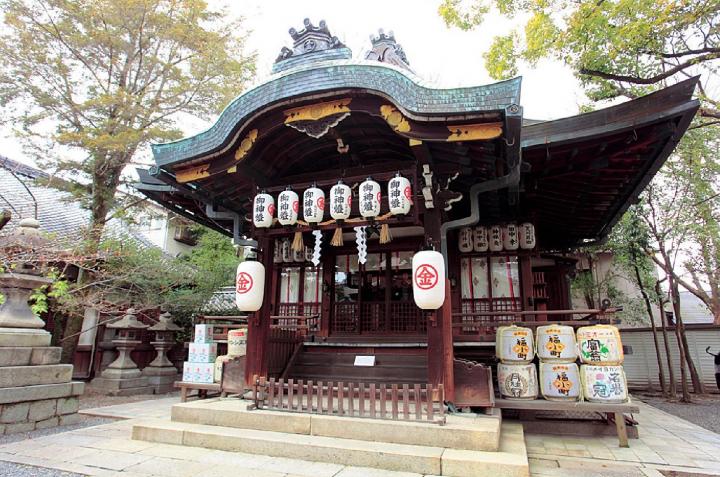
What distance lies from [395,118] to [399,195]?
109 cm

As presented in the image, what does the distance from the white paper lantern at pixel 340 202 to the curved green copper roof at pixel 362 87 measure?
149 centimetres

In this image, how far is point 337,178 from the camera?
6688 millimetres

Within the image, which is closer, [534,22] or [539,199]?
[539,199]

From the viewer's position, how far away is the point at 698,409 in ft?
33.2

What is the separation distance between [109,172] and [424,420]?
37.2ft

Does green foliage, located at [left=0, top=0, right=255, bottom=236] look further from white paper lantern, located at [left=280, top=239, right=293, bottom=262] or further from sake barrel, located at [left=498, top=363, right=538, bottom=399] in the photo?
sake barrel, located at [left=498, top=363, right=538, bottom=399]

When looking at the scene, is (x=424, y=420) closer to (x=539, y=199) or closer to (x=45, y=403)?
(x=539, y=199)

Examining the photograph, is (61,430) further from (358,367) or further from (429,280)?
(429,280)

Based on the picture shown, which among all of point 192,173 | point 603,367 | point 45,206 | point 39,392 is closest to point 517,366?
point 603,367

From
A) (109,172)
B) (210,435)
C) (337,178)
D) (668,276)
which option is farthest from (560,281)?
(109,172)

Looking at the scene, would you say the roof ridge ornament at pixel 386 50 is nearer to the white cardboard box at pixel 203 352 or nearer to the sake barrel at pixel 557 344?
the sake barrel at pixel 557 344

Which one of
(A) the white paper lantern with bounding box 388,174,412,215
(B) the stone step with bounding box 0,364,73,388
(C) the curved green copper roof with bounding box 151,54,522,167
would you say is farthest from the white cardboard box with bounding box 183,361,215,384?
(A) the white paper lantern with bounding box 388,174,412,215

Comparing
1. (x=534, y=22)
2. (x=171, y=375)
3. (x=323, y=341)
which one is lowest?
(x=171, y=375)

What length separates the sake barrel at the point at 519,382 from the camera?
6.12 meters
